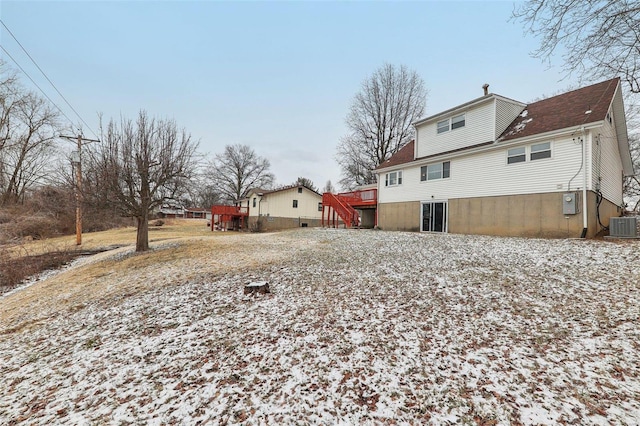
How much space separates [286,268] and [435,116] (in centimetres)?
1359

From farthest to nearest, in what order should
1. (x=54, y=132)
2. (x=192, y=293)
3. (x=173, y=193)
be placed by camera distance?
1. (x=54, y=132)
2. (x=173, y=193)
3. (x=192, y=293)

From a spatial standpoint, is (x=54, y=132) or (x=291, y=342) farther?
(x=54, y=132)

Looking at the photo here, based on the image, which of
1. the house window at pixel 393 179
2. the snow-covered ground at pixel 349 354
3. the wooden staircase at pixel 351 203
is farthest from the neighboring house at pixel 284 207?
the snow-covered ground at pixel 349 354

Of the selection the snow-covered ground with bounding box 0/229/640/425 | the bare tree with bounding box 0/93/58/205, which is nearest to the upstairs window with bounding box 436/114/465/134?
the snow-covered ground with bounding box 0/229/640/425

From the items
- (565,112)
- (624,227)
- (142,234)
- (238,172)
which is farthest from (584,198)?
(238,172)

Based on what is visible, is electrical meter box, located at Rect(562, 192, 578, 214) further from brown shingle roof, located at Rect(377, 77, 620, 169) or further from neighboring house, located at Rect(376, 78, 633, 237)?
brown shingle roof, located at Rect(377, 77, 620, 169)

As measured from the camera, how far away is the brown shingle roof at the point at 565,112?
35.1ft

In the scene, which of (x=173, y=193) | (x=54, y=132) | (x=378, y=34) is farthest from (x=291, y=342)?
(x=54, y=132)

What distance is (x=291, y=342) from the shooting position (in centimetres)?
374

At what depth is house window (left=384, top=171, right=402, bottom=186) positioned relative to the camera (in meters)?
17.6

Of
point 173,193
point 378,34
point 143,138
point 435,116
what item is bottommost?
point 173,193

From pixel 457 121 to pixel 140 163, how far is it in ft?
54.6

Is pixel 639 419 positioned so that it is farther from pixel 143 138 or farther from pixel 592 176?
pixel 143 138

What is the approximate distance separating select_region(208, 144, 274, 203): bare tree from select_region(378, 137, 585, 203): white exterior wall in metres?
36.9
